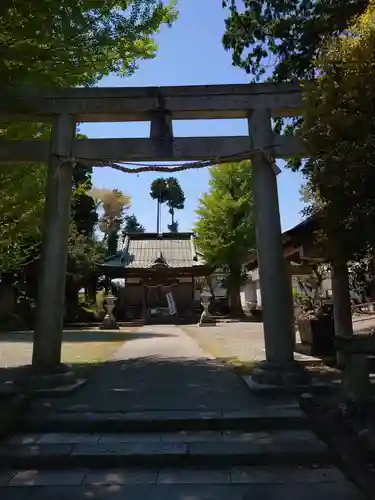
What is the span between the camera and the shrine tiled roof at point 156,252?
30.5 m

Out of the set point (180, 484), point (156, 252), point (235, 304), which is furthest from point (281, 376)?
point (156, 252)

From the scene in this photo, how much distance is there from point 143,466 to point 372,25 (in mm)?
5434

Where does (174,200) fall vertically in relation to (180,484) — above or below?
above

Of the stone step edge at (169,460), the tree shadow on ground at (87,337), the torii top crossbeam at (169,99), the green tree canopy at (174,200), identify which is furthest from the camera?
the green tree canopy at (174,200)

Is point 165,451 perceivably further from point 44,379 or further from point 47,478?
point 44,379

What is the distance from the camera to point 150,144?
7445mm

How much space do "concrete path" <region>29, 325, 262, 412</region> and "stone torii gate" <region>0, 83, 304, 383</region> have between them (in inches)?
42.8

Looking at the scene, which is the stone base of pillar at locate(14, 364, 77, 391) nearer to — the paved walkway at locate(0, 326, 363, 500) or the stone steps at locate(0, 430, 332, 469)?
the paved walkway at locate(0, 326, 363, 500)

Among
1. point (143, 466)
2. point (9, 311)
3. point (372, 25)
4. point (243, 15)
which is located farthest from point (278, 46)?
point (9, 311)

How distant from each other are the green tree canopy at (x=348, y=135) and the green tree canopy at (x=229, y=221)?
21221mm

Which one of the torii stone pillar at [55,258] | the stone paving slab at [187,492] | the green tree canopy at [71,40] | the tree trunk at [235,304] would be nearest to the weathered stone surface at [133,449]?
the stone paving slab at [187,492]

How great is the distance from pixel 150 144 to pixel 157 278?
22743mm

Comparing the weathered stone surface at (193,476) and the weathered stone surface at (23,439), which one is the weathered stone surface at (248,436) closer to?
the weathered stone surface at (193,476)

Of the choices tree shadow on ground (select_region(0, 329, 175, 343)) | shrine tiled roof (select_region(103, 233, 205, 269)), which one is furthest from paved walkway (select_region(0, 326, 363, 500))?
shrine tiled roof (select_region(103, 233, 205, 269))
